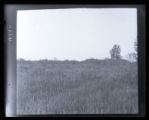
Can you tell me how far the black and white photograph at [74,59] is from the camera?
143cm

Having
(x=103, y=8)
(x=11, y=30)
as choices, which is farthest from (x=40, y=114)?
(x=103, y=8)

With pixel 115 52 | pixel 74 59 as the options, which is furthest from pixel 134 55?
pixel 74 59

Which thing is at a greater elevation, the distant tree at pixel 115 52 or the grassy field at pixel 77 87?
the distant tree at pixel 115 52

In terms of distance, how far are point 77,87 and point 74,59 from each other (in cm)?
19

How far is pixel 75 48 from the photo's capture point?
4.75 ft

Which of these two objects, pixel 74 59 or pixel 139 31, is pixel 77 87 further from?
pixel 139 31

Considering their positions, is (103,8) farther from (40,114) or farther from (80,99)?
(40,114)

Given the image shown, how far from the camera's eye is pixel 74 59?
57.1 inches

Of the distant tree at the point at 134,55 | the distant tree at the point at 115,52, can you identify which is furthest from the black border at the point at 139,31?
the distant tree at the point at 115,52

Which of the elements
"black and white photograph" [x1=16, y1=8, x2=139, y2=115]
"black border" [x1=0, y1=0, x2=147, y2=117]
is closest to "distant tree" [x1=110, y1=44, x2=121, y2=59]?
"black and white photograph" [x1=16, y1=8, x2=139, y2=115]

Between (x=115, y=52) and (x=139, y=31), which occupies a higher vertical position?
(x=139, y=31)

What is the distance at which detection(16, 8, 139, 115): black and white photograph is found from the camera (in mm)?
1431

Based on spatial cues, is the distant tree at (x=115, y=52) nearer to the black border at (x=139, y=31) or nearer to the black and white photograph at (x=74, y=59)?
the black and white photograph at (x=74, y=59)

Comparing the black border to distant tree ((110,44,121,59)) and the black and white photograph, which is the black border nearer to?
the black and white photograph
